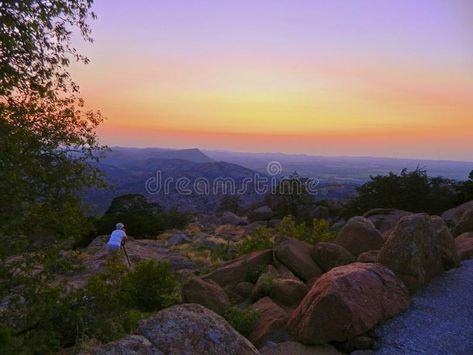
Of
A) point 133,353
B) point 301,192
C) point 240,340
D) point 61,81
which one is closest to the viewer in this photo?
point 133,353

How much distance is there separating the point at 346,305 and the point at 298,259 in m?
4.33

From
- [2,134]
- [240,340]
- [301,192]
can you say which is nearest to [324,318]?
[240,340]

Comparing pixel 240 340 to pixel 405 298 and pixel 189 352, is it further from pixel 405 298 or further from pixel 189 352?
pixel 405 298

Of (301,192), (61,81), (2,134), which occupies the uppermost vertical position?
(61,81)

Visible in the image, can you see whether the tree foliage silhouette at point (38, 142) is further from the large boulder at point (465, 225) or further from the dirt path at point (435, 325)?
the large boulder at point (465, 225)

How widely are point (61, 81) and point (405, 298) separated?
26.5 feet

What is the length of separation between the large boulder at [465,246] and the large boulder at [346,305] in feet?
14.4

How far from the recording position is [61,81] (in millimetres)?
7371

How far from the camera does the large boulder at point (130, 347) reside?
166 inches

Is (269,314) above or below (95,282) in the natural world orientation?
below

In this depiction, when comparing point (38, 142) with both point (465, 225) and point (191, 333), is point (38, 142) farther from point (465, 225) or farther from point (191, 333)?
point (465, 225)

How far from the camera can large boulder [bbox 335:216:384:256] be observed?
12.3m

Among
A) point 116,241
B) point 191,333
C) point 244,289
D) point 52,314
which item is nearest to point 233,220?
point 116,241

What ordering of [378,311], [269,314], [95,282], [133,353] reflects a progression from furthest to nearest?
1. [269,314]
2. [378,311]
3. [95,282]
4. [133,353]
